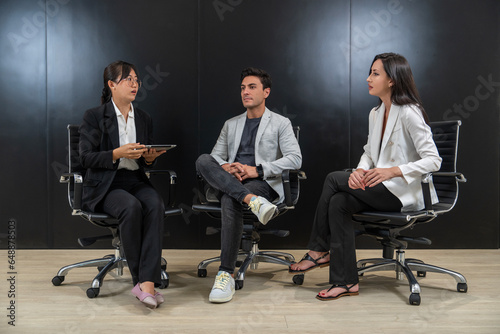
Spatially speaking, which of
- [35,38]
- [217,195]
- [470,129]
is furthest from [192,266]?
[470,129]

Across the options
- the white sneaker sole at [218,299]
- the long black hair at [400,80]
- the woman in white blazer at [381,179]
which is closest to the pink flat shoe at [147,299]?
the white sneaker sole at [218,299]

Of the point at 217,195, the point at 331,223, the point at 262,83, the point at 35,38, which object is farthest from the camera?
the point at 35,38

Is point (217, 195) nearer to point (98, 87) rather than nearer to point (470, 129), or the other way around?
point (98, 87)

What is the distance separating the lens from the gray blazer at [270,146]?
10.4 ft

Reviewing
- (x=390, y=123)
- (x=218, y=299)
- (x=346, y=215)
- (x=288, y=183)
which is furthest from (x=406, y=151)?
(x=218, y=299)

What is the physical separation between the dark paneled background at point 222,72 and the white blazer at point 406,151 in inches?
44.3

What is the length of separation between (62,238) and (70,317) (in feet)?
6.09

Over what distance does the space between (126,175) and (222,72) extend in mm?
1454

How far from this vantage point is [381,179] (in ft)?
8.84

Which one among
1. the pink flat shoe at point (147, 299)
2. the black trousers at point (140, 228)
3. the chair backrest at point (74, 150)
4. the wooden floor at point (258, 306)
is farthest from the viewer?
the chair backrest at point (74, 150)

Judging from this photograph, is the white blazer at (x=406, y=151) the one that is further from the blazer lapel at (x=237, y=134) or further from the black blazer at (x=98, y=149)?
the black blazer at (x=98, y=149)

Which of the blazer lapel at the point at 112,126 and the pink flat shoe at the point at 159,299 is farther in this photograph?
the blazer lapel at the point at 112,126

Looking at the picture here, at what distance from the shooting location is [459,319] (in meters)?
2.40

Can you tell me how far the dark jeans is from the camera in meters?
2.79
